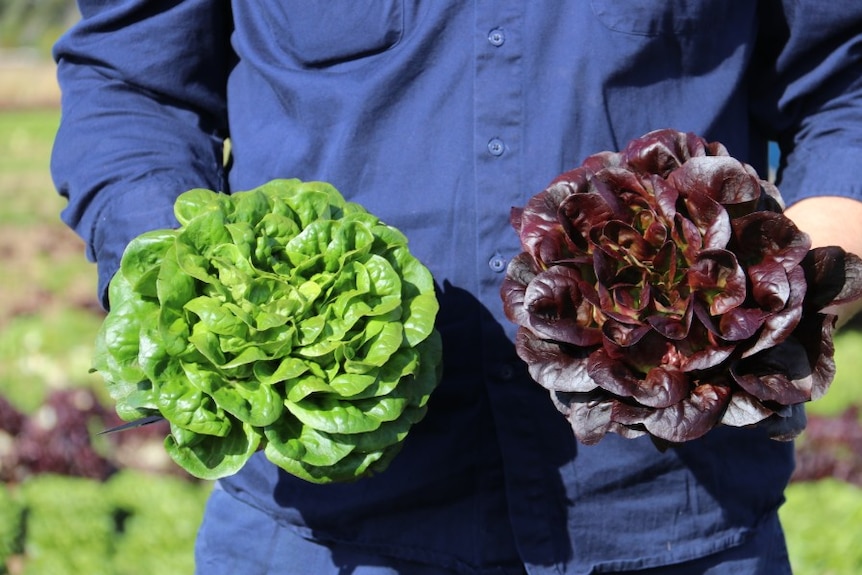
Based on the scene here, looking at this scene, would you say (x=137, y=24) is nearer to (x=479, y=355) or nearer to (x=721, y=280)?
(x=479, y=355)

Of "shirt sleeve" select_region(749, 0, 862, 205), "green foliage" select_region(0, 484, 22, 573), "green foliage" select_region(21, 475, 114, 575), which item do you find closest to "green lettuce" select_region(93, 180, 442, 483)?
"shirt sleeve" select_region(749, 0, 862, 205)

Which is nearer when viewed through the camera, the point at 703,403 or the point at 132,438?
the point at 703,403

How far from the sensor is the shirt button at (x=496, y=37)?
1.75 metres

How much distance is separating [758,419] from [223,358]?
2.58ft

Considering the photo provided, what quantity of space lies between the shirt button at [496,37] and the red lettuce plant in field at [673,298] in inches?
15.3

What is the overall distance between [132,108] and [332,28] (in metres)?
0.44

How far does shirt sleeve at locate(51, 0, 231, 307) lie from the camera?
6.15 feet

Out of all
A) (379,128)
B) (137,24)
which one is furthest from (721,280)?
(137,24)

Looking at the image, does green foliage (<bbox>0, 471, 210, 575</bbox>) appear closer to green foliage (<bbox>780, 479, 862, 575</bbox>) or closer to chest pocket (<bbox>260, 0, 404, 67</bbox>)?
green foliage (<bbox>780, 479, 862, 575</bbox>)

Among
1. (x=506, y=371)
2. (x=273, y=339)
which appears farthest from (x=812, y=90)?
(x=273, y=339)

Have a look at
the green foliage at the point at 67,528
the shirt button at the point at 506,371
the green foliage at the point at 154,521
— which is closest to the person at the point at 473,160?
the shirt button at the point at 506,371

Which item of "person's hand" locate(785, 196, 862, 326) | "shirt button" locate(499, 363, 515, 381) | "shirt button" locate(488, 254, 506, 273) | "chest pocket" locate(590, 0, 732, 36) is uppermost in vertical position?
"chest pocket" locate(590, 0, 732, 36)

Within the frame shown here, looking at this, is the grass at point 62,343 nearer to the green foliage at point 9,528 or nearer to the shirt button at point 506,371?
the green foliage at point 9,528

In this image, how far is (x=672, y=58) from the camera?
1.82 meters
